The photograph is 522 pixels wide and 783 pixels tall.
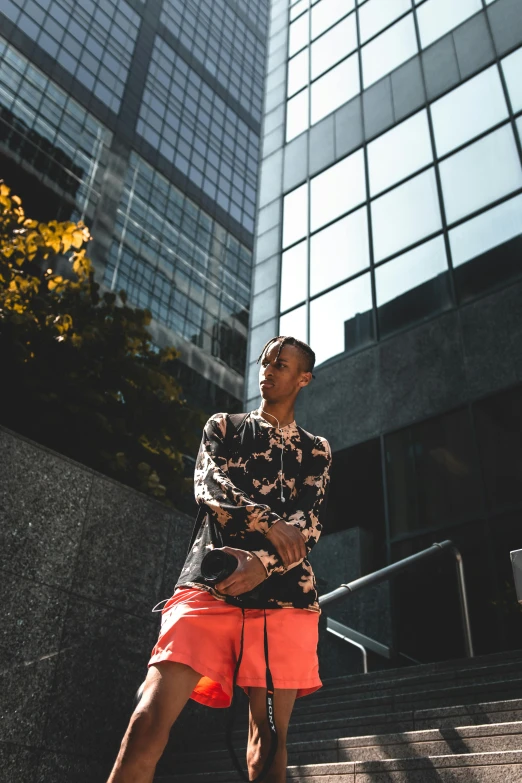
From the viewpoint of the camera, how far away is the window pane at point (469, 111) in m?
12.4

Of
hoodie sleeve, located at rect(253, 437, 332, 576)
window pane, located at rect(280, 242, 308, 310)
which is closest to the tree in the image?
hoodie sleeve, located at rect(253, 437, 332, 576)

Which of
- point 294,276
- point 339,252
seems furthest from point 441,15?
point 294,276

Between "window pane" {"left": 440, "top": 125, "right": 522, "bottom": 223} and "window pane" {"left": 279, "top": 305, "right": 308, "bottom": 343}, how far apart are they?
350cm

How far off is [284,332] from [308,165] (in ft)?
14.9

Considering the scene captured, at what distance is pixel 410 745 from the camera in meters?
3.78

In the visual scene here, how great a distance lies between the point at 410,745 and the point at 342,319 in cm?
988

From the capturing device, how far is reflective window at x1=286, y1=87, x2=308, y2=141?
17.0 m

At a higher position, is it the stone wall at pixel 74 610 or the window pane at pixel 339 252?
the window pane at pixel 339 252

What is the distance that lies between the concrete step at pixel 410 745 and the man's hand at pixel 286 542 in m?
1.94

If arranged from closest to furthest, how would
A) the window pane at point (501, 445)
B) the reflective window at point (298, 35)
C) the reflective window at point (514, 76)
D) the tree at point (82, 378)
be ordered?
the tree at point (82, 378), the window pane at point (501, 445), the reflective window at point (514, 76), the reflective window at point (298, 35)

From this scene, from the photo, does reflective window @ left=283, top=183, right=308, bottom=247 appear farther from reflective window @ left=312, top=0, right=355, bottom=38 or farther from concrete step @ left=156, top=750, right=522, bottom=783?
concrete step @ left=156, top=750, right=522, bottom=783

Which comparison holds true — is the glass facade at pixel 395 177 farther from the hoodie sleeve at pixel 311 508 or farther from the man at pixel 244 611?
the man at pixel 244 611

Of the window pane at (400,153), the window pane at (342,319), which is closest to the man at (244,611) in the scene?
the window pane at (342,319)

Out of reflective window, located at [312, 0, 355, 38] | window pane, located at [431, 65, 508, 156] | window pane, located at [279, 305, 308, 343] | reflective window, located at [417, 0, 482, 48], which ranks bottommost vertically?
window pane, located at [279, 305, 308, 343]
